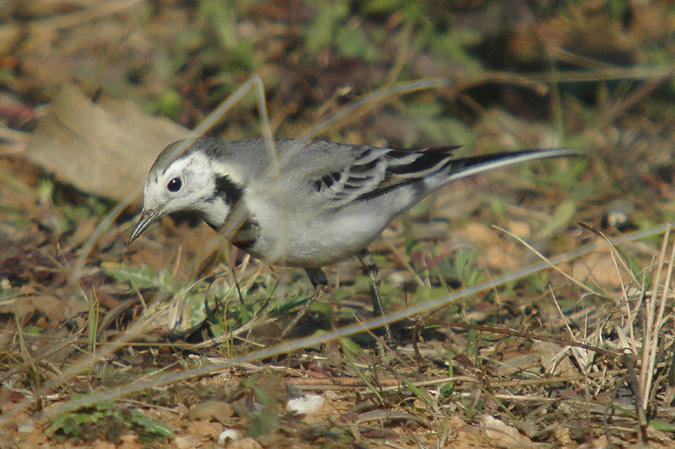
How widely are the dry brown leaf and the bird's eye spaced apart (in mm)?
1745

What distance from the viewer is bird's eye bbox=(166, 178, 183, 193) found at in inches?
168

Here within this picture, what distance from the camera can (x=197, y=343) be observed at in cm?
429

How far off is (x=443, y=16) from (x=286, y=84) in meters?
1.82

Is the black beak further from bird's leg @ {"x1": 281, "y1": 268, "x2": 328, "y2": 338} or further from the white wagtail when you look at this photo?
bird's leg @ {"x1": 281, "y1": 268, "x2": 328, "y2": 338}

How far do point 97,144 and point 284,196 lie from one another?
8.32 ft

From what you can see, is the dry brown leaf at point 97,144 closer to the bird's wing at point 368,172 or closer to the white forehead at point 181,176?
the white forehead at point 181,176

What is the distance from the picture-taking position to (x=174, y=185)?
4273mm

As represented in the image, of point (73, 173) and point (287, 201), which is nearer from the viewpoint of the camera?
point (287, 201)

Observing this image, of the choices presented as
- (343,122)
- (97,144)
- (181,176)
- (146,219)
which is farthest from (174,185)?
(343,122)

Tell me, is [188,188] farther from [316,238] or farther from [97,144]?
[97,144]

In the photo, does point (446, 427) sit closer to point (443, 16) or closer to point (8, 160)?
point (8, 160)

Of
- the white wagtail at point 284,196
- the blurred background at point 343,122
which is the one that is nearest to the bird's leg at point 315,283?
the white wagtail at point 284,196

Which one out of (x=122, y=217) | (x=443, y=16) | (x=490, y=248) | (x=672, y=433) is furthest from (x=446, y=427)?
(x=443, y=16)

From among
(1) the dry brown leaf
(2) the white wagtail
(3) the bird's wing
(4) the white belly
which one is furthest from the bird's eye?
(1) the dry brown leaf
